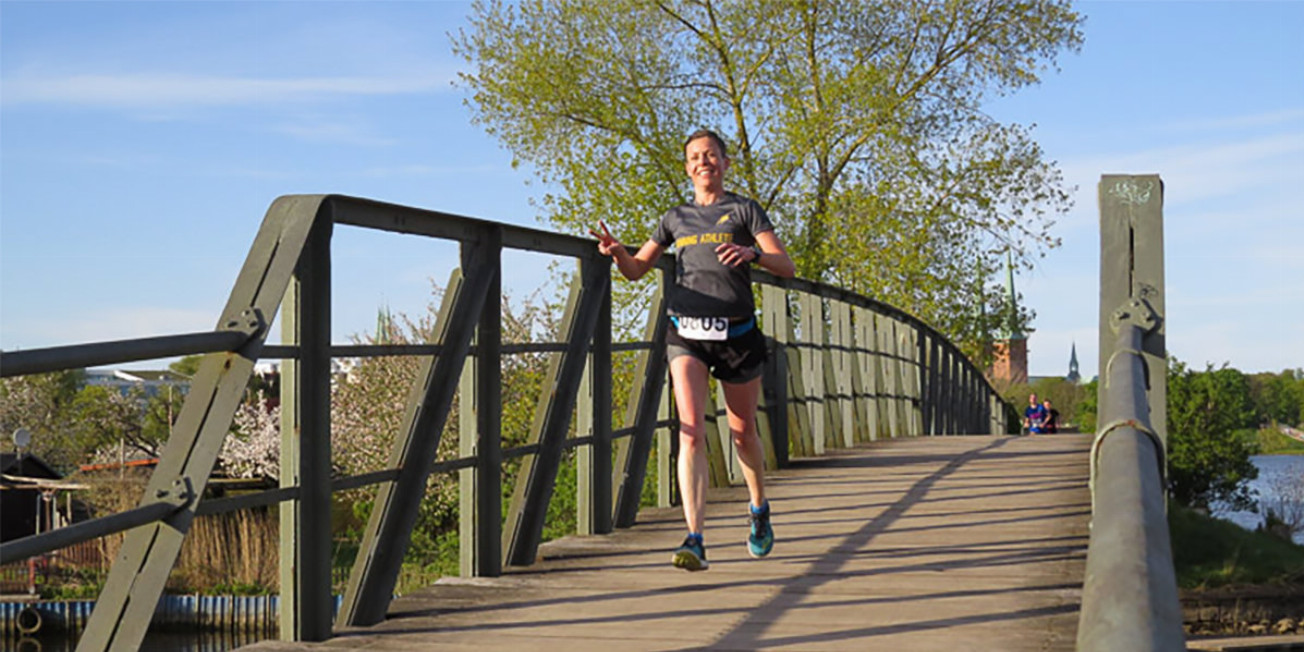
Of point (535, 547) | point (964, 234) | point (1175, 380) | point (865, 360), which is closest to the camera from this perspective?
point (535, 547)

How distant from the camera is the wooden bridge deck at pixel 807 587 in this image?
5.02 meters

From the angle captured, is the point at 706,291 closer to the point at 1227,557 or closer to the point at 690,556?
the point at 690,556

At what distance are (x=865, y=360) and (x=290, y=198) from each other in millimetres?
11086

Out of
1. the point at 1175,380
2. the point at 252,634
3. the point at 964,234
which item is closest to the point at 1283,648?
the point at 964,234

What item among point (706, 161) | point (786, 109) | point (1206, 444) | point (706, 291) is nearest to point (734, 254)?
point (706, 291)

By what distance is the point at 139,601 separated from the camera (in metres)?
4.43

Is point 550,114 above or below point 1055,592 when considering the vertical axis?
above

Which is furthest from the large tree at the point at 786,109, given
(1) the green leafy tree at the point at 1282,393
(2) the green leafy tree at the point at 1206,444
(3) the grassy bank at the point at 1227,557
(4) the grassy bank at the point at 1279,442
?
(4) the grassy bank at the point at 1279,442

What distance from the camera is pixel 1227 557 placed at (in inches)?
2050

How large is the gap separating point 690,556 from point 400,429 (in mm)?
1195

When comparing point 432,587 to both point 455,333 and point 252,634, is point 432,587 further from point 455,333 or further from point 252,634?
point 252,634

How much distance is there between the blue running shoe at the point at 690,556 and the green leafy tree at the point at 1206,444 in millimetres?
74928

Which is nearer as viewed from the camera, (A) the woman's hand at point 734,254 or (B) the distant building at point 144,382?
(A) the woman's hand at point 734,254

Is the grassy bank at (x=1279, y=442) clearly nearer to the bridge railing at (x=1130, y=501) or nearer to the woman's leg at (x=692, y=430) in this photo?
the woman's leg at (x=692, y=430)
